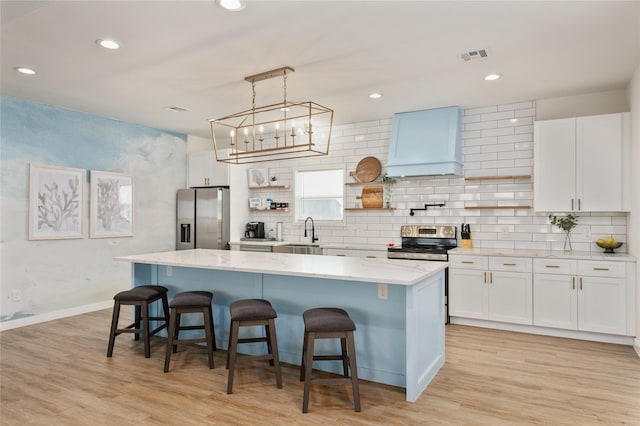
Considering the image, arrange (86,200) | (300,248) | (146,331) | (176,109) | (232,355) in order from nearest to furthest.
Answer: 1. (232,355)
2. (146,331)
3. (176,109)
4. (86,200)
5. (300,248)

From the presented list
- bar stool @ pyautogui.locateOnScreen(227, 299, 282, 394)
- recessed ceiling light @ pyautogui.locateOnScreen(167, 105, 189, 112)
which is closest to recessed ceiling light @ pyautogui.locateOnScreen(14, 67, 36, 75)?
recessed ceiling light @ pyautogui.locateOnScreen(167, 105, 189, 112)

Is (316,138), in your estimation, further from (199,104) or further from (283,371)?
(283,371)

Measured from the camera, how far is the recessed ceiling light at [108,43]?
3.21m

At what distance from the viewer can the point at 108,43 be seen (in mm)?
3256

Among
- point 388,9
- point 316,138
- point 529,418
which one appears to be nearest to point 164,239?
point 316,138

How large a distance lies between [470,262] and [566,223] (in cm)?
116

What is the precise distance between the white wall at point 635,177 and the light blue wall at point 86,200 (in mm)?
6159

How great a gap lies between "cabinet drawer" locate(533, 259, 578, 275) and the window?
9.27 ft

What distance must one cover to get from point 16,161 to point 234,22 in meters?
3.56

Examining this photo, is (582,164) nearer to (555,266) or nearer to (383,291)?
(555,266)

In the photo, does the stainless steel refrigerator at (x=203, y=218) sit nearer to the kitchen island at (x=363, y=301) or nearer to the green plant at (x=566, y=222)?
the kitchen island at (x=363, y=301)

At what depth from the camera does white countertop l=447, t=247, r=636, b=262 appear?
13.3 feet

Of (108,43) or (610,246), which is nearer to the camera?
(108,43)

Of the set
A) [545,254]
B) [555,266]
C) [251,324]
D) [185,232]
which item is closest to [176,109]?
[185,232]
